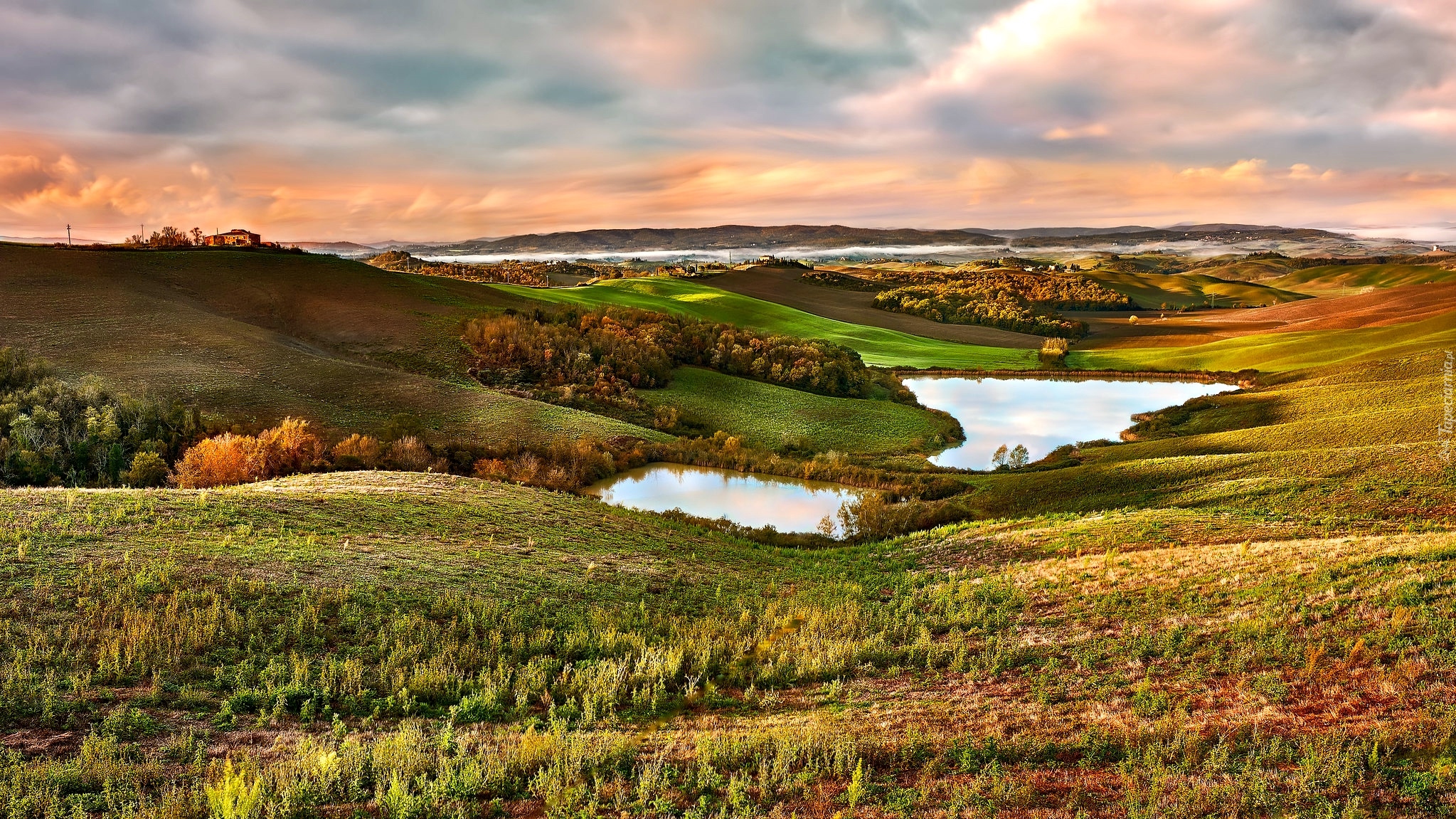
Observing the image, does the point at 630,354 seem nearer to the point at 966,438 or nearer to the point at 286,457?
the point at 966,438

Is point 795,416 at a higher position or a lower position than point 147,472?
lower

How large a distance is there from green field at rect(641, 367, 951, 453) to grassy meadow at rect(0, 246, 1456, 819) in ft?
84.1

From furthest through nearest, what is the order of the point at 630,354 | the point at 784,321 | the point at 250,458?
the point at 784,321, the point at 630,354, the point at 250,458

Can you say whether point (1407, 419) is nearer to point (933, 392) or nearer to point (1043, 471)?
point (1043, 471)

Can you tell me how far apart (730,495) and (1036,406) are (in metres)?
44.9

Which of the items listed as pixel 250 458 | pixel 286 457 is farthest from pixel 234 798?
pixel 286 457

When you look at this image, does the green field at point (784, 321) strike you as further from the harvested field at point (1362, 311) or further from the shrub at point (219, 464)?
the shrub at point (219, 464)

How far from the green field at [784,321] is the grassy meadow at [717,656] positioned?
76.6 m

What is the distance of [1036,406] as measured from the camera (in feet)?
238

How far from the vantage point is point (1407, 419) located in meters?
34.9

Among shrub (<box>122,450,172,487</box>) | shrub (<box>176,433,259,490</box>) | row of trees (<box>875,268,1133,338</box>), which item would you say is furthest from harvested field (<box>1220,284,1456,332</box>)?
shrub (<box>122,450,172,487</box>)

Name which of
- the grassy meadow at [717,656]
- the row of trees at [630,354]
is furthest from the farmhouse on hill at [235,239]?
the grassy meadow at [717,656]

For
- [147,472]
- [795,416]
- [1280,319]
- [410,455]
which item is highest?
[1280,319]

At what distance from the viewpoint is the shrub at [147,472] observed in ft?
98.6
